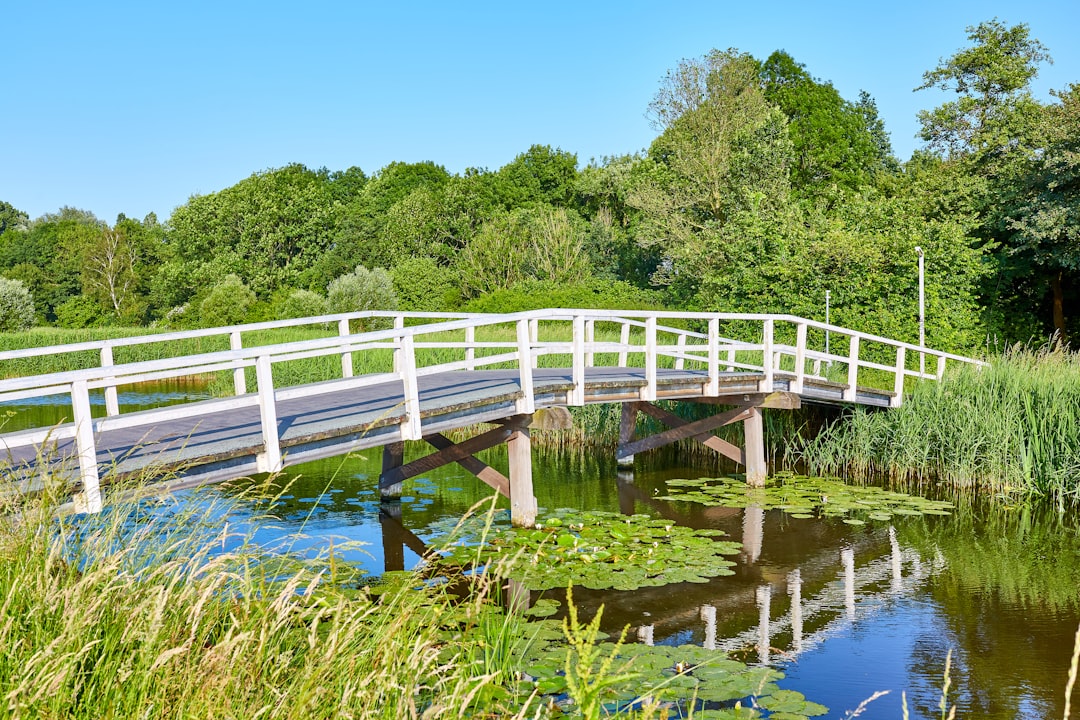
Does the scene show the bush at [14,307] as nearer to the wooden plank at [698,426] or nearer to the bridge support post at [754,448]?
the wooden plank at [698,426]

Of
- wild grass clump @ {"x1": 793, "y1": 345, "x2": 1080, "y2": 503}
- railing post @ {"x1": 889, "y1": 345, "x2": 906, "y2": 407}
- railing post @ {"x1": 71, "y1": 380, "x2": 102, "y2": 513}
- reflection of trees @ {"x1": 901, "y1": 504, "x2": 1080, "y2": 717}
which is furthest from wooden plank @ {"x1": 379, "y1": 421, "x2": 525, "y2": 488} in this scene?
railing post @ {"x1": 889, "y1": 345, "x2": 906, "y2": 407}

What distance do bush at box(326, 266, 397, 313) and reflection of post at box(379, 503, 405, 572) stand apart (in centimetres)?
2920

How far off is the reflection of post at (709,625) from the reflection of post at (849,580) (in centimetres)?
124

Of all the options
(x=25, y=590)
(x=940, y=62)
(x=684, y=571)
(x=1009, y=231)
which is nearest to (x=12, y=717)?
(x=25, y=590)

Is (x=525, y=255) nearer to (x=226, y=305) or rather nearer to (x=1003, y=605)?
(x=226, y=305)

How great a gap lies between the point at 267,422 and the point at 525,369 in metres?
3.93

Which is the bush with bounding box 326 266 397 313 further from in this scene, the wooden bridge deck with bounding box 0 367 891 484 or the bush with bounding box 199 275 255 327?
the wooden bridge deck with bounding box 0 367 891 484

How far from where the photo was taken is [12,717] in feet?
10.1

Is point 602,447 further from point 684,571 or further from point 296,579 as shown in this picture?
point 296,579

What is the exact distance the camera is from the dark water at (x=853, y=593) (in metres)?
7.35

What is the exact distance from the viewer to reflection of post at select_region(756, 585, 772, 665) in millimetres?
7859

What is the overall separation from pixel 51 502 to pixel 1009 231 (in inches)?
905

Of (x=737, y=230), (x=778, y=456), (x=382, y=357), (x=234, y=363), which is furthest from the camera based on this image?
(x=737, y=230)

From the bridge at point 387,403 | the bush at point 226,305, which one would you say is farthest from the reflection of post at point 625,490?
the bush at point 226,305
